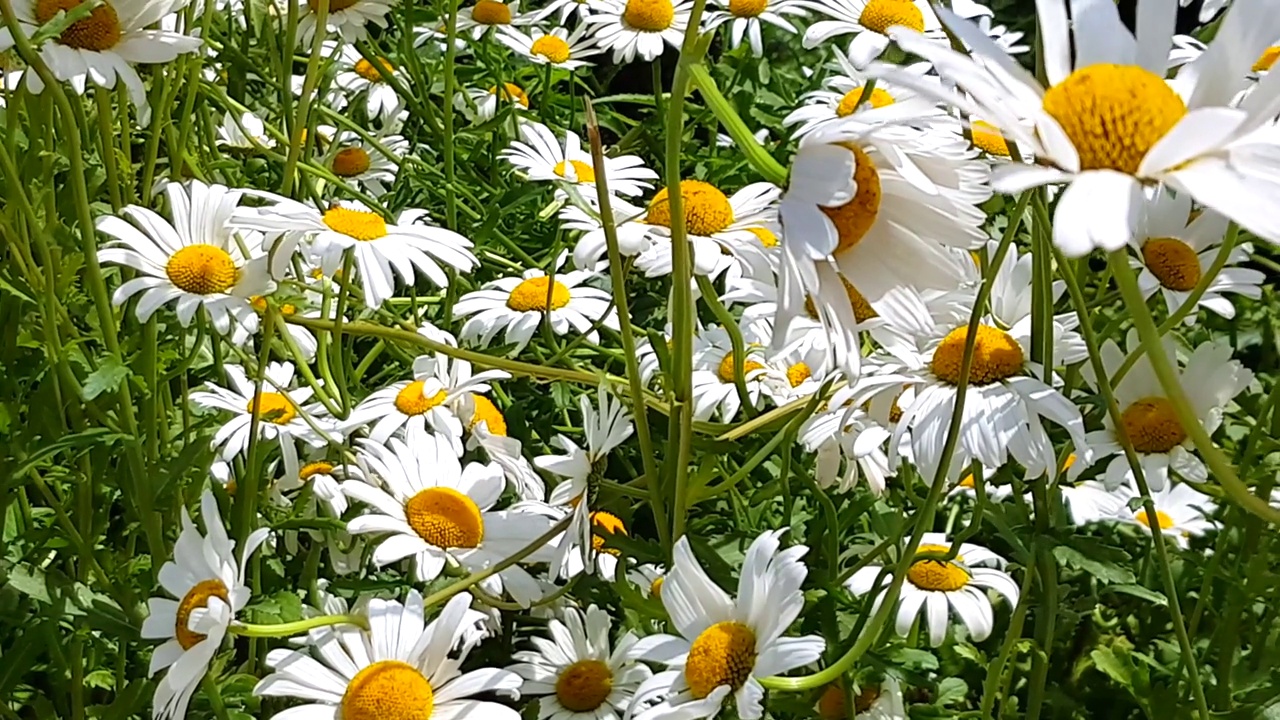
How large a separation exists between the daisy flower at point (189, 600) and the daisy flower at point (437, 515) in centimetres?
9

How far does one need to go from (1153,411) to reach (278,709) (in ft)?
1.76

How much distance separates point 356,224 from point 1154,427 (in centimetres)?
49

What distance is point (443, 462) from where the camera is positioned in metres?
0.74

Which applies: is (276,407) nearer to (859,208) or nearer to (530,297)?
(530,297)

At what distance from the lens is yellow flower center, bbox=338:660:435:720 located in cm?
58

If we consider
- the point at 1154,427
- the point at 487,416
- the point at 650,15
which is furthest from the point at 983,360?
the point at 650,15

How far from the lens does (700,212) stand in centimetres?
77

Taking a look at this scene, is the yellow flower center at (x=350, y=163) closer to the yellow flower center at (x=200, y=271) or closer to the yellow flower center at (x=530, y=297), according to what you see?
the yellow flower center at (x=530, y=297)

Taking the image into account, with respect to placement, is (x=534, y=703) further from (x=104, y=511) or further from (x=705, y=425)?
(x=104, y=511)

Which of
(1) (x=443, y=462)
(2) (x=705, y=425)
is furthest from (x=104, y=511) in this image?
(2) (x=705, y=425)

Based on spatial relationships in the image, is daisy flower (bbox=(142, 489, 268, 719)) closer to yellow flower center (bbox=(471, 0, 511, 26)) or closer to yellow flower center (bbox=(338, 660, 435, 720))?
yellow flower center (bbox=(338, 660, 435, 720))

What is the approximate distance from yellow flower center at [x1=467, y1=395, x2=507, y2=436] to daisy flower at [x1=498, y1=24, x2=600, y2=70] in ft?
2.01

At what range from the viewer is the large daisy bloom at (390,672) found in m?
0.59

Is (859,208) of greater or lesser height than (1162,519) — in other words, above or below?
above
